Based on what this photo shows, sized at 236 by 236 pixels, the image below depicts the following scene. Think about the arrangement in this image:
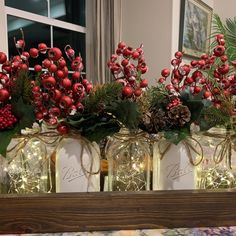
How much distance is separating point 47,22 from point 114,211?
9.61 ft

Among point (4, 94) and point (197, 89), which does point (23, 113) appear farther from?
point (197, 89)

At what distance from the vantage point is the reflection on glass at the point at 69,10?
3.32 meters

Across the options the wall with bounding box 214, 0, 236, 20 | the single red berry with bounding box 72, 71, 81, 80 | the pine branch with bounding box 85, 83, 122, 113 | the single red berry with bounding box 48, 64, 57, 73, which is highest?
the wall with bounding box 214, 0, 236, 20

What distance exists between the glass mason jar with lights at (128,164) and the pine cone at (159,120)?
2.2 inches

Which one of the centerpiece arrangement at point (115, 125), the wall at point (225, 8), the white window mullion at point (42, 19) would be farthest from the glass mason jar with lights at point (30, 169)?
the wall at point (225, 8)

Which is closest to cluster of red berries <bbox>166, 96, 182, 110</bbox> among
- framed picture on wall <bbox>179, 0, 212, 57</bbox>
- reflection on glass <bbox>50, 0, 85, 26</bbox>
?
framed picture on wall <bbox>179, 0, 212, 57</bbox>

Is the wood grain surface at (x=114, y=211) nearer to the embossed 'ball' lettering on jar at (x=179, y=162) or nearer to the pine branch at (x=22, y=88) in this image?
the embossed 'ball' lettering on jar at (x=179, y=162)

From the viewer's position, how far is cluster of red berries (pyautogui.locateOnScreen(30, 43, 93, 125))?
2.20 ft

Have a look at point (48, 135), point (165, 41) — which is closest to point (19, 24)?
point (165, 41)

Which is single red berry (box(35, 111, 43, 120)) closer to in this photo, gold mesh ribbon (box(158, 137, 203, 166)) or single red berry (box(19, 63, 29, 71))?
single red berry (box(19, 63, 29, 71))

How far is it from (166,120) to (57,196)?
0.31 metres

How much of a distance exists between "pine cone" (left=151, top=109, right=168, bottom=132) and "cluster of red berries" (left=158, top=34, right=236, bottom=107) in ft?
0.27

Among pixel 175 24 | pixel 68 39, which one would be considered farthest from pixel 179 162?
pixel 68 39

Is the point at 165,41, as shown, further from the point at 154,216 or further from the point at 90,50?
the point at 154,216
